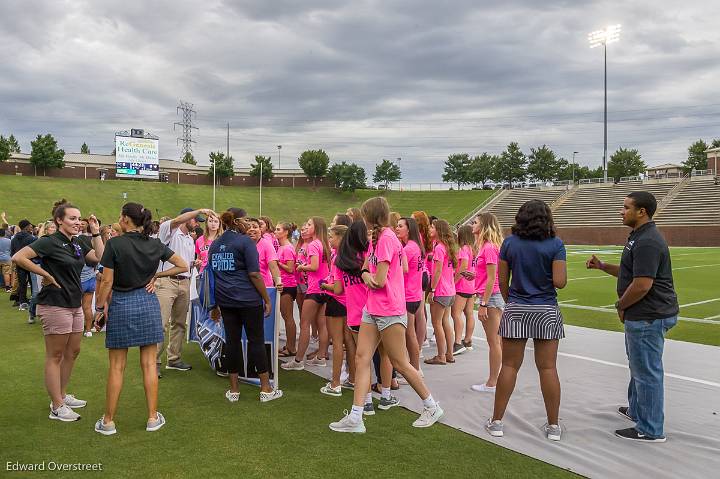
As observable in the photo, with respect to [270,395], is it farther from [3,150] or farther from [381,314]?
[3,150]

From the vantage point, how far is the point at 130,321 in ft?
15.5

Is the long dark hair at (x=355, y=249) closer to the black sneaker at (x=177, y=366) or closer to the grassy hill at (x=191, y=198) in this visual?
the black sneaker at (x=177, y=366)

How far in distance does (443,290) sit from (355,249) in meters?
2.50

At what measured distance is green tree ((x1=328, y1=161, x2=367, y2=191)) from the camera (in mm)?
76375

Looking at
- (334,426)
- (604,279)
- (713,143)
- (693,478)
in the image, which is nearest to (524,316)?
(693,478)

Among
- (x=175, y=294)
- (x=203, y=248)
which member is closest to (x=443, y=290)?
(x=175, y=294)

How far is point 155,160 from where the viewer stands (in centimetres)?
7006

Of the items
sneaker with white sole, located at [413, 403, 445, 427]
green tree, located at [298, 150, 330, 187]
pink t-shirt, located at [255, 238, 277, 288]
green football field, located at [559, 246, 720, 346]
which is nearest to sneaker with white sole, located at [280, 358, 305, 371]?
pink t-shirt, located at [255, 238, 277, 288]

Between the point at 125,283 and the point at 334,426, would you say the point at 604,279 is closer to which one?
the point at 334,426

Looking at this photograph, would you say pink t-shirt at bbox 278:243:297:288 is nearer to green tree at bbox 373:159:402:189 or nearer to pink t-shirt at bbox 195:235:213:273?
pink t-shirt at bbox 195:235:213:273

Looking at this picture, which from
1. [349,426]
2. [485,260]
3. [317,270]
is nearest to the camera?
[349,426]

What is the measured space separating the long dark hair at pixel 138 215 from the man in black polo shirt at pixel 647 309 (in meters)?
4.16

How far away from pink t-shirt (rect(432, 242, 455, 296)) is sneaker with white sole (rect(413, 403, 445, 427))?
2.52 meters

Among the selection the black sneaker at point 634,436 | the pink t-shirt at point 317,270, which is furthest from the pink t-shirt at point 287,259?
the black sneaker at point 634,436
